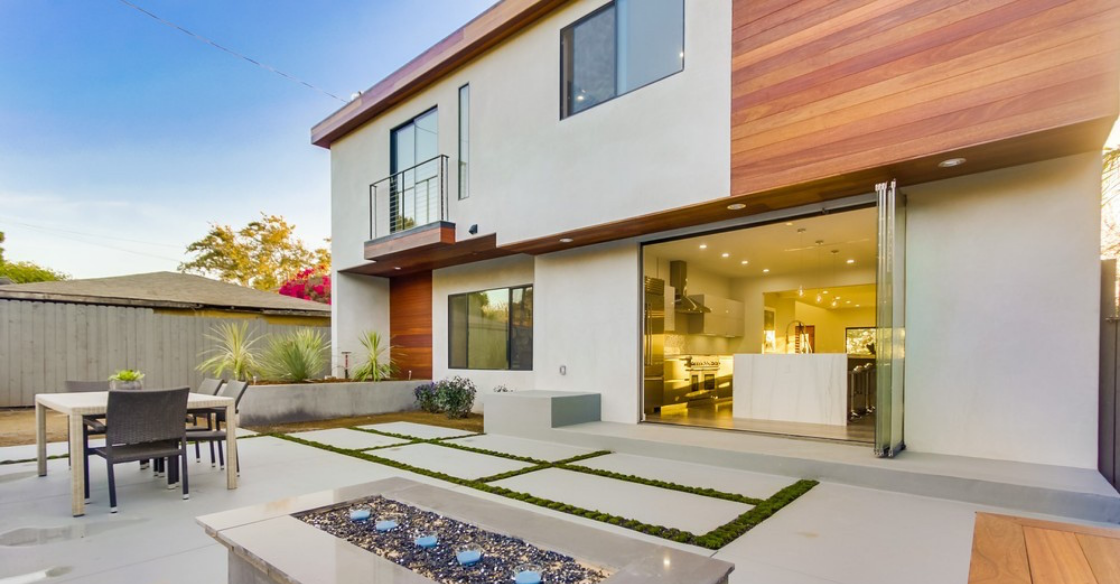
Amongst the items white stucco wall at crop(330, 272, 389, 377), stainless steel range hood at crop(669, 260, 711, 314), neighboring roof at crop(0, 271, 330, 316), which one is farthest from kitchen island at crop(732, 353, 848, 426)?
neighboring roof at crop(0, 271, 330, 316)

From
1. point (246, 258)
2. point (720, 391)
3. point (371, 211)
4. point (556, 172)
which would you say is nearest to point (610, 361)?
point (556, 172)

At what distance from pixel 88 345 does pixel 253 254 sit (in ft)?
41.7

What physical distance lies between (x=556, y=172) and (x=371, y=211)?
4.91 meters

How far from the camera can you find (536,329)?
27.3 feet

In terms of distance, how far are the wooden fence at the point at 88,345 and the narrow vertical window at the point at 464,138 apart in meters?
7.31

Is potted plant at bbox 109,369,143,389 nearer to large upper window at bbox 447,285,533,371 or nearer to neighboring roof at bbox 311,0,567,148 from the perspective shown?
large upper window at bbox 447,285,533,371

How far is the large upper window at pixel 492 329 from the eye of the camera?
30.3ft

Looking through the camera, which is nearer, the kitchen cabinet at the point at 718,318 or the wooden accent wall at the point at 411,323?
the kitchen cabinet at the point at 718,318

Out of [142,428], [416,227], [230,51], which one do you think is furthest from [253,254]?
[142,428]

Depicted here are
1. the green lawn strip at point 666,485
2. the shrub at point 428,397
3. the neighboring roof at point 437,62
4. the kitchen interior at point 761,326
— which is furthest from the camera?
the shrub at point 428,397

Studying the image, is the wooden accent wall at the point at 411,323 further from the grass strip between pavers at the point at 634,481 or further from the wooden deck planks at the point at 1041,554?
the wooden deck planks at the point at 1041,554

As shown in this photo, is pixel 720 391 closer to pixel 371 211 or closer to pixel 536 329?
pixel 536 329

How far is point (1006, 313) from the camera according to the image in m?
4.54

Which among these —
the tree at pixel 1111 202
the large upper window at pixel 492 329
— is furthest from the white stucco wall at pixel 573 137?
the tree at pixel 1111 202
